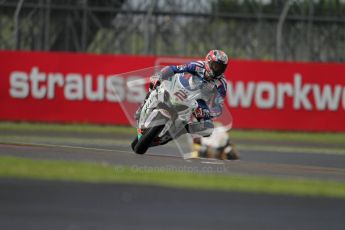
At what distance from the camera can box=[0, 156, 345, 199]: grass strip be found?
1592 cm

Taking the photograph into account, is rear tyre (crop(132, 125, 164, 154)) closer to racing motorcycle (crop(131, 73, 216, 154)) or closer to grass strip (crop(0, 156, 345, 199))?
racing motorcycle (crop(131, 73, 216, 154))

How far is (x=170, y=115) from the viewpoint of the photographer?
755 centimetres

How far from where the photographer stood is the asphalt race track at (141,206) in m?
11.2

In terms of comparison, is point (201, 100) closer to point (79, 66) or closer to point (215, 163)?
point (215, 163)

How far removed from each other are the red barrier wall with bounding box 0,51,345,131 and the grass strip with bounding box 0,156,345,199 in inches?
161

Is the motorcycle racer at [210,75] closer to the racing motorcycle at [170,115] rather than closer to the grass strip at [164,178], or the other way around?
the racing motorcycle at [170,115]

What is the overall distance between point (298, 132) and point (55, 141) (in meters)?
7.40

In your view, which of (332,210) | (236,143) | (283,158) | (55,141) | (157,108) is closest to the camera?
(157,108)

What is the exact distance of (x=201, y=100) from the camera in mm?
7891

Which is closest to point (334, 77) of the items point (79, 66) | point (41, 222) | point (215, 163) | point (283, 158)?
point (283, 158)

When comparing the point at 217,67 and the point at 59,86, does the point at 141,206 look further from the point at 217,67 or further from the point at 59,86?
the point at 59,86

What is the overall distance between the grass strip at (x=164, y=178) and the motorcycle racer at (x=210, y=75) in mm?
7477

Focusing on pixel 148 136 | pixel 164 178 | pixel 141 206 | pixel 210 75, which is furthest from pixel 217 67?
pixel 164 178

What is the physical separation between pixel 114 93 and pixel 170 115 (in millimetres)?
14745
